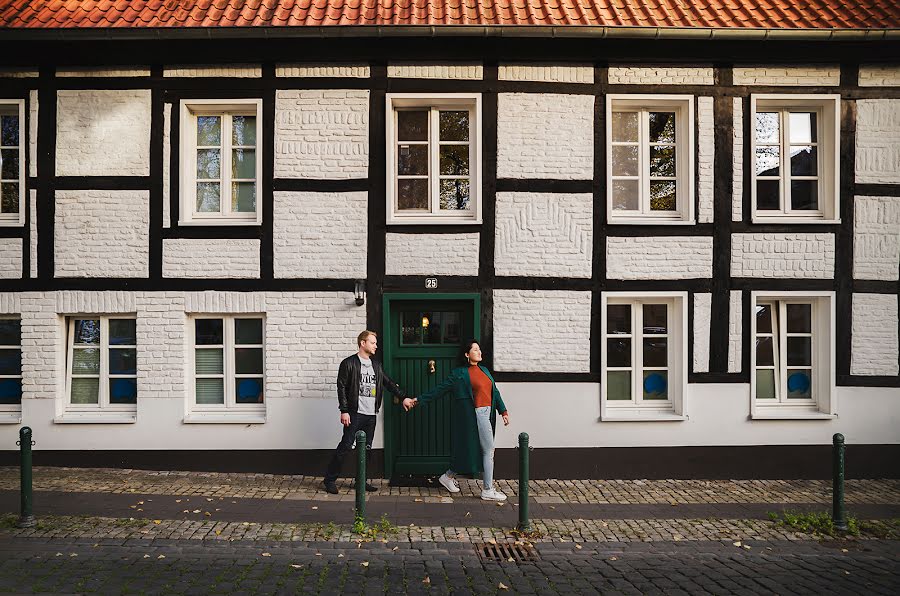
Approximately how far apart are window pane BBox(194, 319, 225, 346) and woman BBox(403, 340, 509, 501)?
8.97ft

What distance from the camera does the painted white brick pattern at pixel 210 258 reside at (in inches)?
316

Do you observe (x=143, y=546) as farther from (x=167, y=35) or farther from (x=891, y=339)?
(x=891, y=339)

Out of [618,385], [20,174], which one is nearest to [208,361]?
[20,174]

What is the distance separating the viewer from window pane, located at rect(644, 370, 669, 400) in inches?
327

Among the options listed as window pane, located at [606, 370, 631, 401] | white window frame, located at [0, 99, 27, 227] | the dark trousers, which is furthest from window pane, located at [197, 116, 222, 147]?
window pane, located at [606, 370, 631, 401]

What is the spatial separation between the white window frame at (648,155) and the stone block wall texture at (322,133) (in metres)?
3.22

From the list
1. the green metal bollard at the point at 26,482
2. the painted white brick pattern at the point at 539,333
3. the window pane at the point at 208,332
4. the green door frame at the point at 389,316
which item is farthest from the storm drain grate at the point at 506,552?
the window pane at the point at 208,332

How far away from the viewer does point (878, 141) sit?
27.1ft

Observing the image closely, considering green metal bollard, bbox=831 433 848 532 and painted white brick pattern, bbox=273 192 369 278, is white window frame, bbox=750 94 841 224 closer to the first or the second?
green metal bollard, bbox=831 433 848 532

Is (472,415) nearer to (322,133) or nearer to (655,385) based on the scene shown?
(655,385)

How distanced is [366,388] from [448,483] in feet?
4.92

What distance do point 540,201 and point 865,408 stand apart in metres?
5.11

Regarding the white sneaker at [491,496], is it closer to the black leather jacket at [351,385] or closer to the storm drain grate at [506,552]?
the storm drain grate at [506,552]

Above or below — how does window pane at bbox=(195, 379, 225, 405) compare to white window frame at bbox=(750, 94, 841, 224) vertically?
below
